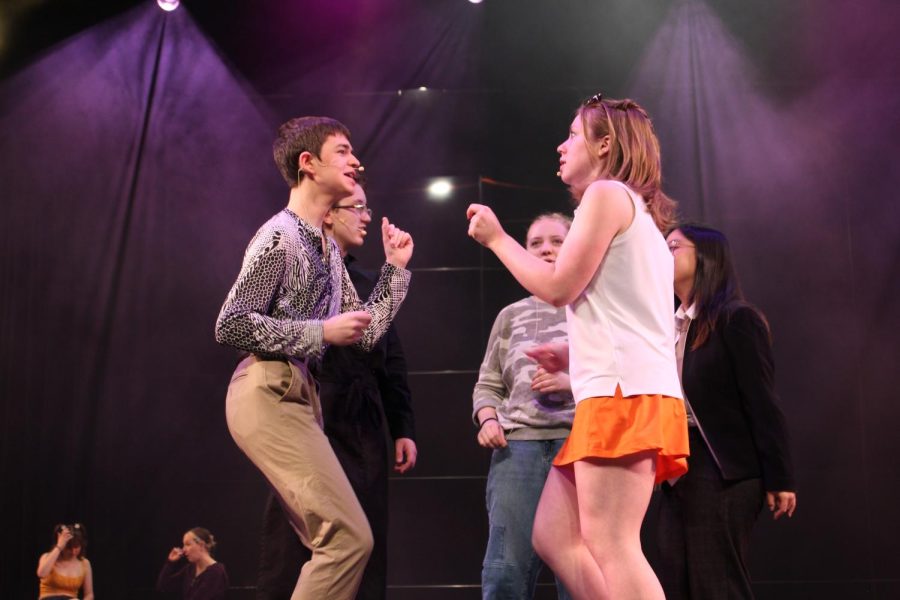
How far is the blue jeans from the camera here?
115 inches

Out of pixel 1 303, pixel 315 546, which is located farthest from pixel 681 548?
pixel 1 303

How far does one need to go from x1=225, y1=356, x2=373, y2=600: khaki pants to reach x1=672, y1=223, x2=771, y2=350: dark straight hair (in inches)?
50.9

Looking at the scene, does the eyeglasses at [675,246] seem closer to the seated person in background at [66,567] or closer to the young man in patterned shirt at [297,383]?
the young man in patterned shirt at [297,383]

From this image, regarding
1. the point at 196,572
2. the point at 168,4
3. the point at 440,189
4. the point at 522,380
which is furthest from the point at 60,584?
the point at 168,4

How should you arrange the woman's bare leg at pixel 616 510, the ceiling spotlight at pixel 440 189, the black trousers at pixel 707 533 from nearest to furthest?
the woman's bare leg at pixel 616 510 → the black trousers at pixel 707 533 → the ceiling spotlight at pixel 440 189

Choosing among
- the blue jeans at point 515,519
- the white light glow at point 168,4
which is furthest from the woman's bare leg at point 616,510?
the white light glow at point 168,4

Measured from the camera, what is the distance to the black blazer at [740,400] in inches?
105

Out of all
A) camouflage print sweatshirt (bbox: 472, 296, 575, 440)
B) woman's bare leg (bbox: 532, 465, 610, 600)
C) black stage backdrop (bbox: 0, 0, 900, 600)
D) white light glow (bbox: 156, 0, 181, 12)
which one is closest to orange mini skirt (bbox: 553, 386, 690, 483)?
woman's bare leg (bbox: 532, 465, 610, 600)

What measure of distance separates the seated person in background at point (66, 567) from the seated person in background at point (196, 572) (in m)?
0.41

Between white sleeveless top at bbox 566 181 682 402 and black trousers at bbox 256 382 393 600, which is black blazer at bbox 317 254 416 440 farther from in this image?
white sleeveless top at bbox 566 181 682 402

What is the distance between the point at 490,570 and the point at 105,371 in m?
3.11

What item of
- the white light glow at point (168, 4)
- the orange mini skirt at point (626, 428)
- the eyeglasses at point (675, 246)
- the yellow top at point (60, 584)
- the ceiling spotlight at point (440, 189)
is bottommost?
the yellow top at point (60, 584)

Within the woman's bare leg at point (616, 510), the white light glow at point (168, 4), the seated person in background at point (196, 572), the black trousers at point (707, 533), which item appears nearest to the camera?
the woman's bare leg at point (616, 510)

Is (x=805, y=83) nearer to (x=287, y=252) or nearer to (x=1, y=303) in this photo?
(x=287, y=252)
